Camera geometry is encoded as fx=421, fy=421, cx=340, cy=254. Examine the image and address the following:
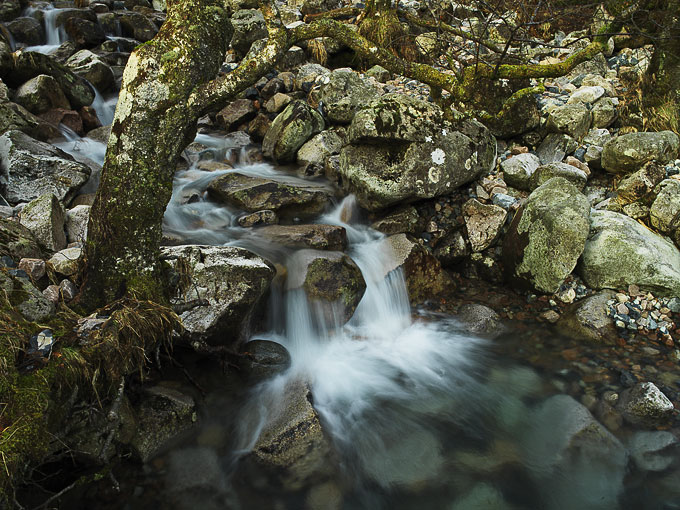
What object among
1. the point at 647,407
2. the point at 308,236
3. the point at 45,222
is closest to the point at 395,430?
the point at 647,407

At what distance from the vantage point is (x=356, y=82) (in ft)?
27.8

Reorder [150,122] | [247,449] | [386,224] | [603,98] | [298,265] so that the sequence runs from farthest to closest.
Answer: [603,98]
[386,224]
[298,265]
[247,449]
[150,122]

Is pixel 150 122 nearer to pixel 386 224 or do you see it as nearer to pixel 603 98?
pixel 386 224

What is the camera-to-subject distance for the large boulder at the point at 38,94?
7.61m

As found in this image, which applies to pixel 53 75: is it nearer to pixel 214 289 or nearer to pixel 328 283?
pixel 214 289

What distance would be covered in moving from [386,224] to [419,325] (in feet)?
5.27

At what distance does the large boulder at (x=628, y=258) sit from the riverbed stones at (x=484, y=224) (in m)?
1.15

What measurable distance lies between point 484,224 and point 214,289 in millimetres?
3960

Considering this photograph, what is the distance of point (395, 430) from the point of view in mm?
4125

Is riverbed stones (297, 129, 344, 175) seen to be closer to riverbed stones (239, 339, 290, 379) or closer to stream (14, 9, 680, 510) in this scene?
stream (14, 9, 680, 510)

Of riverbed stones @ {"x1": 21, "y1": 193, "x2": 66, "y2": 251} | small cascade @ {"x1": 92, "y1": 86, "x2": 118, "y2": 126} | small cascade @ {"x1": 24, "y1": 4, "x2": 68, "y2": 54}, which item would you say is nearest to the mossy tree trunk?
riverbed stones @ {"x1": 21, "y1": 193, "x2": 66, "y2": 251}

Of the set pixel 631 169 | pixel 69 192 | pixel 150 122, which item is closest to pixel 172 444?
pixel 150 122

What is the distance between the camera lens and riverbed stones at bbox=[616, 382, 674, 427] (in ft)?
12.7

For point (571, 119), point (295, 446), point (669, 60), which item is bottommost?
point (295, 446)
